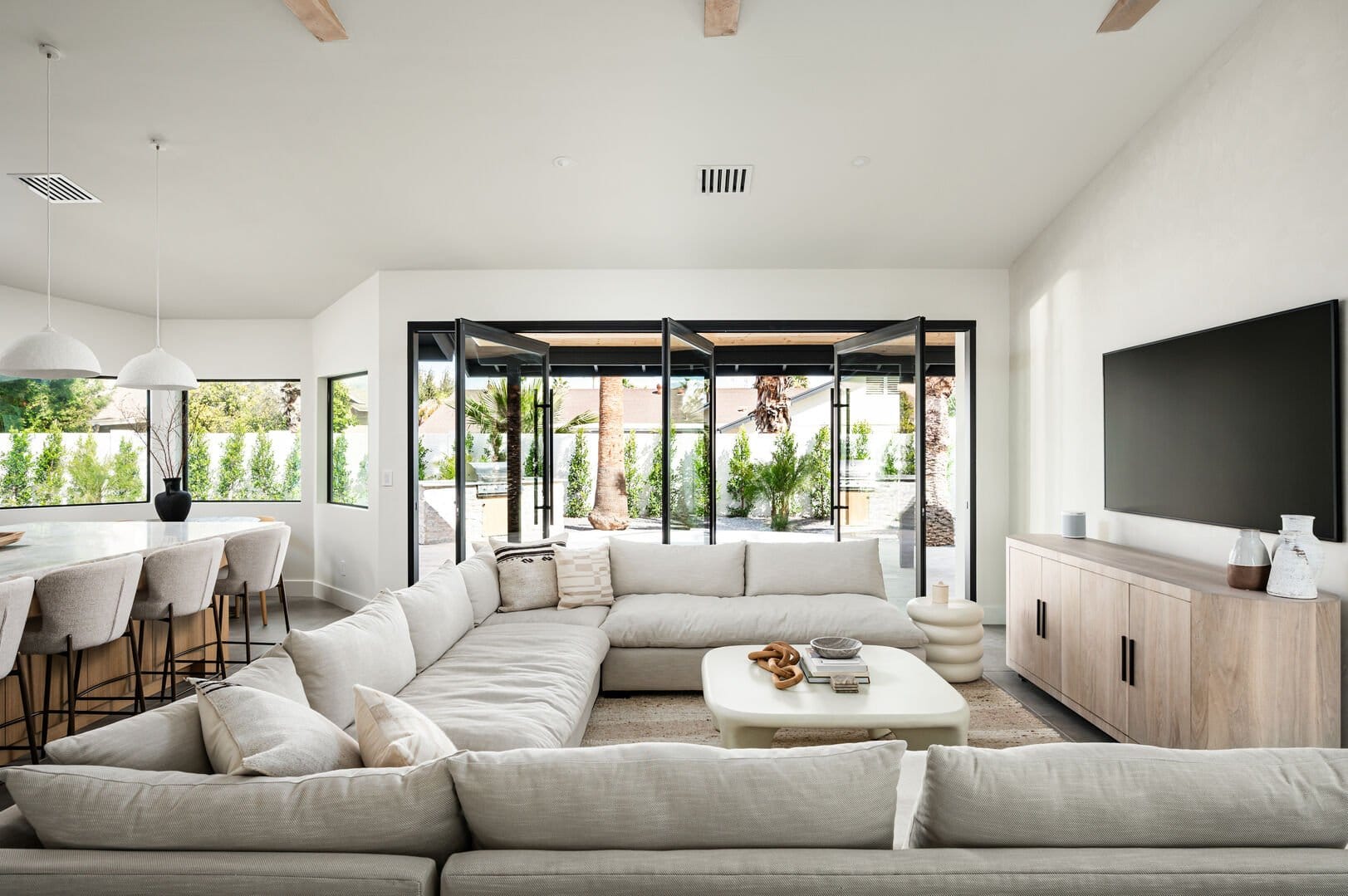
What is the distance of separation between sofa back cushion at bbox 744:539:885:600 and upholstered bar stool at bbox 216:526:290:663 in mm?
2885

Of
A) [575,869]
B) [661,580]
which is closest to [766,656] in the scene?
[661,580]

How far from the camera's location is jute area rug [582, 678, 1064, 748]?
320cm

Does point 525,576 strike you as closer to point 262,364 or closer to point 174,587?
point 174,587

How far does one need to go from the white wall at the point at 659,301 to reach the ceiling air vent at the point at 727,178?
1067mm

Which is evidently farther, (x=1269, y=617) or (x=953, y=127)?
(x=953, y=127)

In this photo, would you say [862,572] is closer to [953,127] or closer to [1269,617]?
[1269,617]

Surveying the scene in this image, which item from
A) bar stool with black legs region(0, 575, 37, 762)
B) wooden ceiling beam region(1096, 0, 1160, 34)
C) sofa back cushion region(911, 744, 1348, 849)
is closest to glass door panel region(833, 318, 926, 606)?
wooden ceiling beam region(1096, 0, 1160, 34)

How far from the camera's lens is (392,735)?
1.56m

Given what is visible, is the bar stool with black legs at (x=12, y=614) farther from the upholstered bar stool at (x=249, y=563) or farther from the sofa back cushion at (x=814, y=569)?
the sofa back cushion at (x=814, y=569)

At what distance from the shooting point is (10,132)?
3516 mm

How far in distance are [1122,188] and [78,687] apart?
19.0 feet

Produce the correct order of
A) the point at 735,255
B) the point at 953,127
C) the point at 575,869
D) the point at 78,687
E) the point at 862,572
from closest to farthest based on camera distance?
the point at 575,869 < the point at 78,687 < the point at 953,127 < the point at 862,572 < the point at 735,255

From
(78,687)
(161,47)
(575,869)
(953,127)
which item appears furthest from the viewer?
(953,127)

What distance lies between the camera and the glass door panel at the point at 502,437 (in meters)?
4.91
